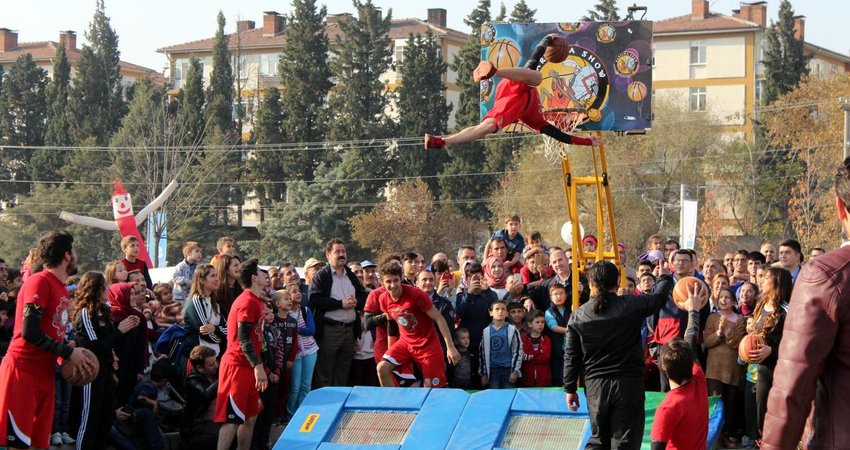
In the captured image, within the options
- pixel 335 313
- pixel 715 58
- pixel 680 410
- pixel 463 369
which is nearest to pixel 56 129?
pixel 715 58

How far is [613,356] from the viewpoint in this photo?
8195 mm

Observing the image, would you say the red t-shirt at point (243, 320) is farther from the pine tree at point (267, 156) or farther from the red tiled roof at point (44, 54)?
the red tiled roof at point (44, 54)

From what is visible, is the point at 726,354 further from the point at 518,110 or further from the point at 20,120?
the point at 20,120

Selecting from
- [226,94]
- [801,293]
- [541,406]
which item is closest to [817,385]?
[801,293]

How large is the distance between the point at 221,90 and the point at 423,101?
41.0ft

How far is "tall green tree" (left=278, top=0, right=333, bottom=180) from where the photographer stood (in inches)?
2312

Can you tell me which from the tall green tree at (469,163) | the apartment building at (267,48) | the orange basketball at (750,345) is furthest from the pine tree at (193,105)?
the orange basketball at (750,345)

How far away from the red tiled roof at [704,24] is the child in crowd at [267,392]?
63.5m

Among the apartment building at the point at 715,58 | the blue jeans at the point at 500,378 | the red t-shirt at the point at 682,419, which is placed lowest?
the blue jeans at the point at 500,378

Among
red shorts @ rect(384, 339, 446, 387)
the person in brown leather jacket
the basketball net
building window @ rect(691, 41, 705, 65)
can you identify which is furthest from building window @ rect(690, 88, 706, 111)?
the person in brown leather jacket

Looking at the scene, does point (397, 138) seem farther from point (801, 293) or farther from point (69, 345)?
point (801, 293)

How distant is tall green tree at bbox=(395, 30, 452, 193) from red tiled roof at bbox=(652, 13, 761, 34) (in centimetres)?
1956

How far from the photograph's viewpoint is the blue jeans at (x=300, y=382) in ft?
41.9

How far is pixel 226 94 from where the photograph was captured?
64.6 m
